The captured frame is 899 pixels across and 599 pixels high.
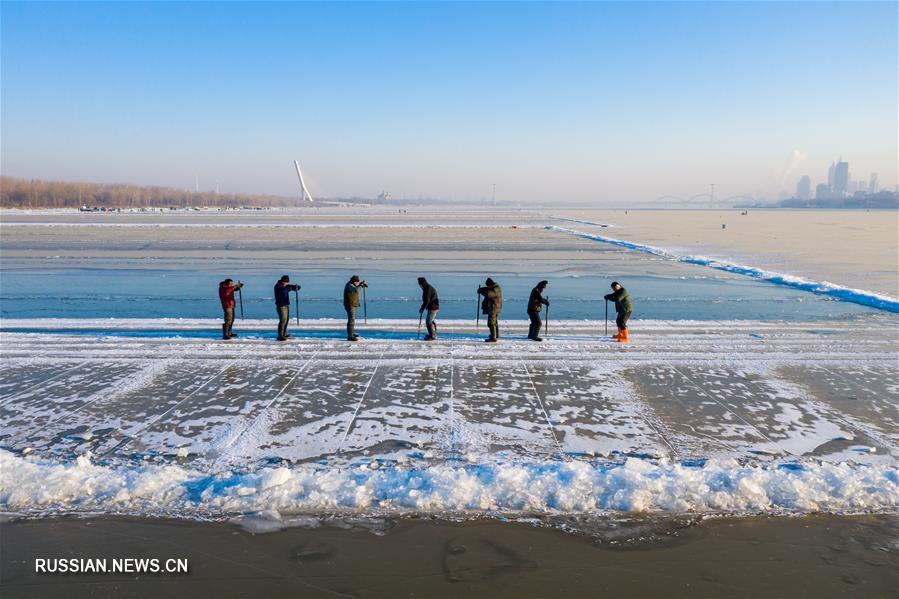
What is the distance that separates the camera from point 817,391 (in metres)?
10.9

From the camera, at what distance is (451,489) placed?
702cm

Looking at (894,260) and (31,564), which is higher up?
(894,260)

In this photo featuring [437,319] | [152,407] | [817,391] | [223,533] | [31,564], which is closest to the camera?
[31,564]

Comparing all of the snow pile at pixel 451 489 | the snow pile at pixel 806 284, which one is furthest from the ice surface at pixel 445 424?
the snow pile at pixel 806 284

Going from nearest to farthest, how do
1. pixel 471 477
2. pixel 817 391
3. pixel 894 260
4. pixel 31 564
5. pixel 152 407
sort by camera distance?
1. pixel 31 564
2. pixel 471 477
3. pixel 152 407
4. pixel 817 391
5. pixel 894 260

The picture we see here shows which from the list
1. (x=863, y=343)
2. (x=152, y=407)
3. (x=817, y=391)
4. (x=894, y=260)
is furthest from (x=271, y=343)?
(x=894, y=260)

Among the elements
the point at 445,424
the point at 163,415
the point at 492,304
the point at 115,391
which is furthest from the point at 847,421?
the point at 115,391

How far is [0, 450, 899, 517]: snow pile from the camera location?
22.2ft

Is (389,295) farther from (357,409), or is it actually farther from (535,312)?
(357,409)

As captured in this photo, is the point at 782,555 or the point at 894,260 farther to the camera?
the point at 894,260

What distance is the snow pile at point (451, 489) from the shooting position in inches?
267

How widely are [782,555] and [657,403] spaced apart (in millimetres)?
4292

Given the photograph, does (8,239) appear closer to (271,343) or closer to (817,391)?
(271,343)

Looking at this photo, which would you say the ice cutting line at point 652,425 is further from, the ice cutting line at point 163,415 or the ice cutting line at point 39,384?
the ice cutting line at point 39,384
